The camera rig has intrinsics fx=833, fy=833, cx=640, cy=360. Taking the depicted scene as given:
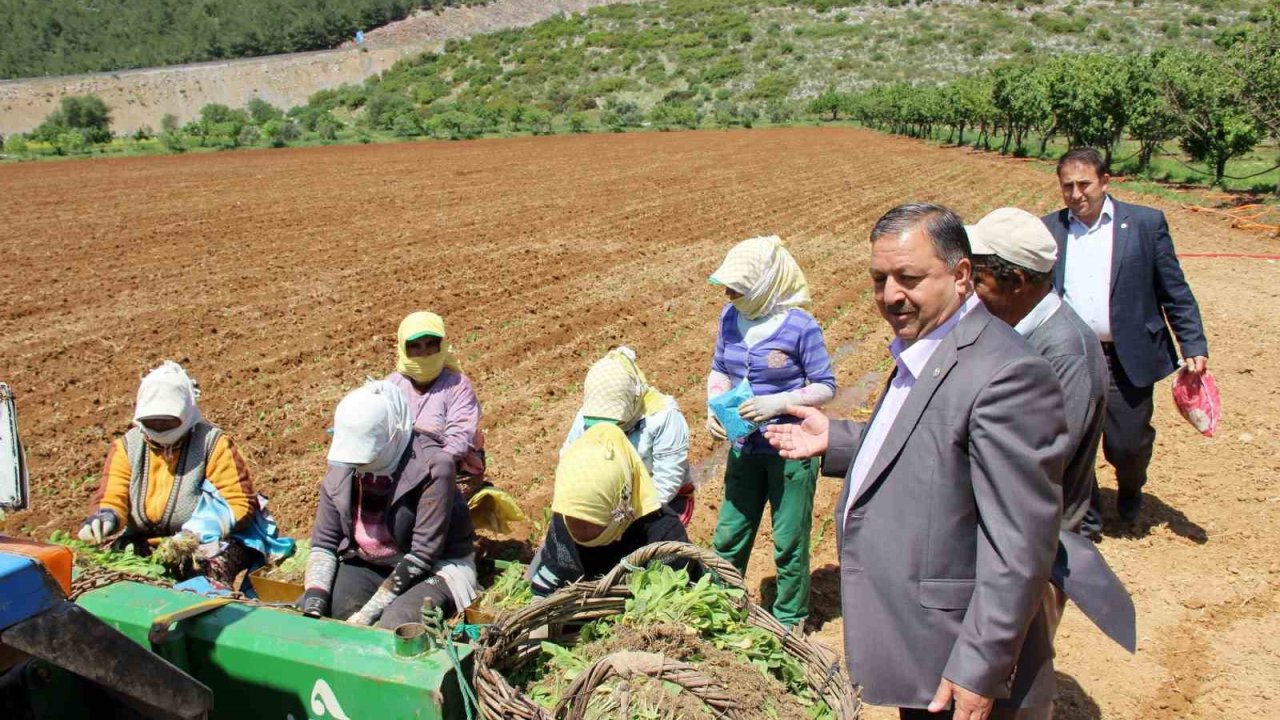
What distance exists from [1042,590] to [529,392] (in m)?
6.13

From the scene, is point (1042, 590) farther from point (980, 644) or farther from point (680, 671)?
point (680, 671)

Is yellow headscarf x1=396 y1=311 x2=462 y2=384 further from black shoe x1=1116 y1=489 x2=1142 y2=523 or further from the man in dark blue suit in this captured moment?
black shoe x1=1116 y1=489 x2=1142 y2=523

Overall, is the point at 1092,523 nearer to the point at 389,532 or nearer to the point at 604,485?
the point at 604,485

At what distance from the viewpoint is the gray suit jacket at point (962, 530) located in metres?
1.69

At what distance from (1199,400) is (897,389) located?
3105mm

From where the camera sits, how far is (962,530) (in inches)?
71.0

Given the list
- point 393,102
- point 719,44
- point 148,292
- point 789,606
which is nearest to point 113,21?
point 393,102

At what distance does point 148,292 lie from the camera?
1152cm

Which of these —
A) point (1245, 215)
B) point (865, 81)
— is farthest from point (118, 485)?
point (865, 81)

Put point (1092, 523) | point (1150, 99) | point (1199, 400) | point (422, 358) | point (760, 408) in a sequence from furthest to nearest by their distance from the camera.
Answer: point (1150, 99), point (1092, 523), point (422, 358), point (1199, 400), point (760, 408)

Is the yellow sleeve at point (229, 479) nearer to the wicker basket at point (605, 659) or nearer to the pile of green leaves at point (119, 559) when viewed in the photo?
the pile of green leaves at point (119, 559)

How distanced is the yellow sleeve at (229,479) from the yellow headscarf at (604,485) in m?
1.74

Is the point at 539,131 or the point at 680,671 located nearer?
the point at 680,671

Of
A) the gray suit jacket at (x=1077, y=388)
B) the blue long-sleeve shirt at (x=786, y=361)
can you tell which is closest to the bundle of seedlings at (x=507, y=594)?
the blue long-sleeve shirt at (x=786, y=361)
